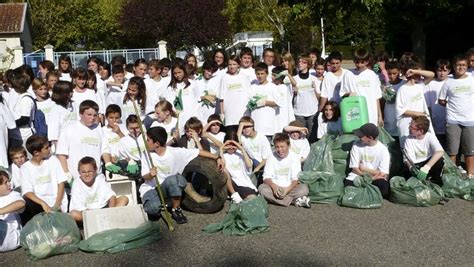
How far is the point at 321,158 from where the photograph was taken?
22.8 feet

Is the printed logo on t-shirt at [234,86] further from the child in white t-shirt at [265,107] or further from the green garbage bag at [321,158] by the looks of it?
the green garbage bag at [321,158]

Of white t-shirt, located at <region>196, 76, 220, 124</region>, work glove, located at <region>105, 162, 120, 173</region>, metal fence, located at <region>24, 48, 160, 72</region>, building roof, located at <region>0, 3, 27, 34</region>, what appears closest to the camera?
work glove, located at <region>105, 162, 120, 173</region>

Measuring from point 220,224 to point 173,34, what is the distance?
35.7m

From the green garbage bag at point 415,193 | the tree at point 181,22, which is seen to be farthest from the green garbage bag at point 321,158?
the tree at point 181,22

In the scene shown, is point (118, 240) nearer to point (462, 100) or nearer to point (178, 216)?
point (178, 216)

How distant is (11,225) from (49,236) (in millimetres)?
500

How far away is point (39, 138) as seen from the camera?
572 centimetres

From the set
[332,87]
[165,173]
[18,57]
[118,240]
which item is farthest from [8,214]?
[18,57]

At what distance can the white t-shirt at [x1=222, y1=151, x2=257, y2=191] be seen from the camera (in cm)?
650

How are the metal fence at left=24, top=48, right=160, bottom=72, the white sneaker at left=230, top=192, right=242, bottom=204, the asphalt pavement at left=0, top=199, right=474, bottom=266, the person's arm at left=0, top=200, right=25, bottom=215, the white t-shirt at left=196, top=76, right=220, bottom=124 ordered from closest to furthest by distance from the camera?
the asphalt pavement at left=0, top=199, right=474, bottom=266
the person's arm at left=0, top=200, right=25, bottom=215
the white sneaker at left=230, top=192, right=242, bottom=204
the white t-shirt at left=196, top=76, right=220, bottom=124
the metal fence at left=24, top=48, right=160, bottom=72

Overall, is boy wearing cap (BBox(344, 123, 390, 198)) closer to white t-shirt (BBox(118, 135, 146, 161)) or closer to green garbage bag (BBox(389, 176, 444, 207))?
green garbage bag (BBox(389, 176, 444, 207))

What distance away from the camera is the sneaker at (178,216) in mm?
5844

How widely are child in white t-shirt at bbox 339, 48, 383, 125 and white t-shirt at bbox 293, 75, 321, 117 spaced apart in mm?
686

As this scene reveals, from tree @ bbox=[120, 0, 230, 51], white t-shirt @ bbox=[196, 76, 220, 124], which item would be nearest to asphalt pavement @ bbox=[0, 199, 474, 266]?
white t-shirt @ bbox=[196, 76, 220, 124]
